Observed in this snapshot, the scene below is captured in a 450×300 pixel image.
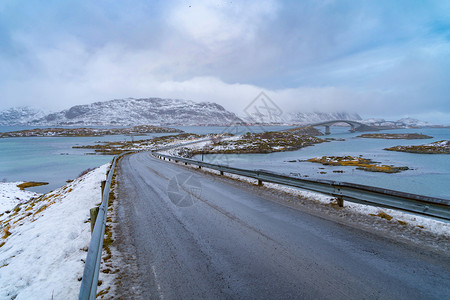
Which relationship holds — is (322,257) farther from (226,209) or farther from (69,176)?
(69,176)

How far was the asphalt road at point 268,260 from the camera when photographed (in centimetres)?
362

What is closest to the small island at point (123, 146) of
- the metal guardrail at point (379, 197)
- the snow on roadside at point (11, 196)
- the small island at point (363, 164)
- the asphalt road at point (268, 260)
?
the snow on roadside at point (11, 196)

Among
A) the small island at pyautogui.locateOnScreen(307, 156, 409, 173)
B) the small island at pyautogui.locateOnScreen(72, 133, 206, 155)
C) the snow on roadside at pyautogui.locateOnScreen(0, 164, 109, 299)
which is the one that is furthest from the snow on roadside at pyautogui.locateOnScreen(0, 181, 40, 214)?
the small island at pyautogui.locateOnScreen(307, 156, 409, 173)

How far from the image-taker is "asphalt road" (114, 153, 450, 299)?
143 inches

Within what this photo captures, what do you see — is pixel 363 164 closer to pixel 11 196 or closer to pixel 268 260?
pixel 268 260

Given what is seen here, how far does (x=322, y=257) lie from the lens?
15.1 feet

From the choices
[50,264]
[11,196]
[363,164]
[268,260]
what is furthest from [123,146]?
Answer: [268,260]

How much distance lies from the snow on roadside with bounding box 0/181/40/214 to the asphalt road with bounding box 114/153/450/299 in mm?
22431

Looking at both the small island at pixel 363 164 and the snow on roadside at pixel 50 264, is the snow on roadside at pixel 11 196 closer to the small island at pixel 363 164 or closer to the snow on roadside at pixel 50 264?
the snow on roadside at pixel 50 264

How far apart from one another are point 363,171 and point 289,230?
32.4 metres

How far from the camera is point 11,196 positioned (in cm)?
2406

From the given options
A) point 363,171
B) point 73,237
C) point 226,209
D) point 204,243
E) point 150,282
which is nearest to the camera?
point 150,282

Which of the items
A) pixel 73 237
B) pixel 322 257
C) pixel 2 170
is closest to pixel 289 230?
pixel 322 257

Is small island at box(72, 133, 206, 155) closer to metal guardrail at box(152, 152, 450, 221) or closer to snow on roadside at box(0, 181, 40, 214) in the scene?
snow on roadside at box(0, 181, 40, 214)
